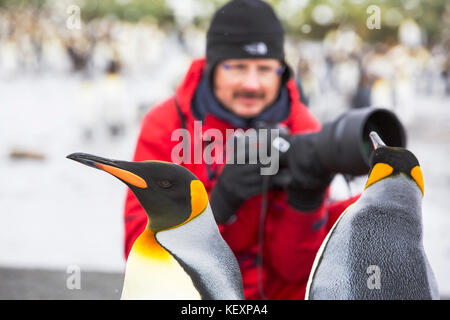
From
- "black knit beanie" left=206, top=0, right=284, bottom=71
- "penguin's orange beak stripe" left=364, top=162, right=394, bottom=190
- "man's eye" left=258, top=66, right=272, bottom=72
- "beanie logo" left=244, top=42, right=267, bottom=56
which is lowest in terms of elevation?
"penguin's orange beak stripe" left=364, top=162, right=394, bottom=190

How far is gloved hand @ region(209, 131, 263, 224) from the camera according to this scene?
1.95 feet

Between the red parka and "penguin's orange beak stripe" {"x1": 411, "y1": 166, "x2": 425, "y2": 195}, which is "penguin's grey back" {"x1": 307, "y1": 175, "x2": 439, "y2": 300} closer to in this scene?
"penguin's orange beak stripe" {"x1": 411, "y1": 166, "x2": 425, "y2": 195}

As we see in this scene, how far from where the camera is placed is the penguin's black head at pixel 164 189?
403 mm

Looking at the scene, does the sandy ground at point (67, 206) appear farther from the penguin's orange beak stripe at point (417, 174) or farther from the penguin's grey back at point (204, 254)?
the penguin's orange beak stripe at point (417, 174)

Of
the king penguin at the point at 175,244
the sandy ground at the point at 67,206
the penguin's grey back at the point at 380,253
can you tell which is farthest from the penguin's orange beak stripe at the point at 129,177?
the sandy ground at the point at 67,206

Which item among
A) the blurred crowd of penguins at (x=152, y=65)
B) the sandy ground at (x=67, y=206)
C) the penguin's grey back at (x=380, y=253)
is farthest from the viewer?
the blurred crowd of penguins at (x=152, y=65)

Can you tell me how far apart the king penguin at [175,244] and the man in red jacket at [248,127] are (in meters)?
0.17

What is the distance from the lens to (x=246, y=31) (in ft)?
2.47

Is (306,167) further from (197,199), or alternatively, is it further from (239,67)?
(239,67)

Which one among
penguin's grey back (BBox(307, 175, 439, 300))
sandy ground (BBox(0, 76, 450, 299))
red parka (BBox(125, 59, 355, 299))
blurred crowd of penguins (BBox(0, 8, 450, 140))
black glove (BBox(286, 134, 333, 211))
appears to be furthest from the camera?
blurred crowd of penguins (BBox(0, 8, 450, 140))

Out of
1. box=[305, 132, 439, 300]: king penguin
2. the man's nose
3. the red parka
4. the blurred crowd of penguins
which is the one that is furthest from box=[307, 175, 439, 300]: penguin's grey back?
the blurred crowd of penguins

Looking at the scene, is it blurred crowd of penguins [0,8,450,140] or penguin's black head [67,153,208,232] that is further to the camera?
blurred crowd of penguins [0,8,450,140]
